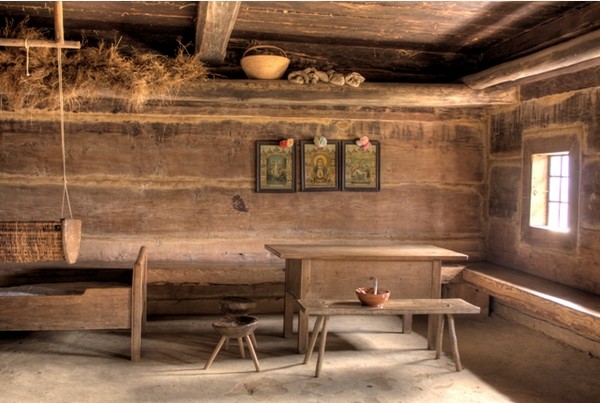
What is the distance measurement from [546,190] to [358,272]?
2477 millimetres

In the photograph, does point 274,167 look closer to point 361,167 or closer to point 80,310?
point 361,167

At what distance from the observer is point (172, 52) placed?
5.88 metres

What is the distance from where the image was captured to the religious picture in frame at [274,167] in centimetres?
670

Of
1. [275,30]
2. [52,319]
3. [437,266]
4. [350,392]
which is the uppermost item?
[275,30]

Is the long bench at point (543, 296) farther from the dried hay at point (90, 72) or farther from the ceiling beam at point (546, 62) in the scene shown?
the dried hay at point (90, 72)

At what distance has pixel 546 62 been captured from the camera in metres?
4.89

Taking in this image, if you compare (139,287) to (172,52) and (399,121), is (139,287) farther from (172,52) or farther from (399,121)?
(399,121)

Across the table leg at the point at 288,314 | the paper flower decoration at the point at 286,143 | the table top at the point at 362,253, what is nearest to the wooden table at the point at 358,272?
the table top at the point at 362,253

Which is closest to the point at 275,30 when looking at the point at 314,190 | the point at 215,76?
the point at 215,76

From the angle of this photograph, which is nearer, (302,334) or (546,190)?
(302,334)

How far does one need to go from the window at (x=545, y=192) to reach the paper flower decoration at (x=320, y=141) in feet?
7.17

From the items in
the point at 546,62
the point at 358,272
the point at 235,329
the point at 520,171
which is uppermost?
Result: the point at 546,62

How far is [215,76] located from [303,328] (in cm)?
276

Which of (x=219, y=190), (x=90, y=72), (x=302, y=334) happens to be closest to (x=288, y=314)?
(x=302, y=334)
